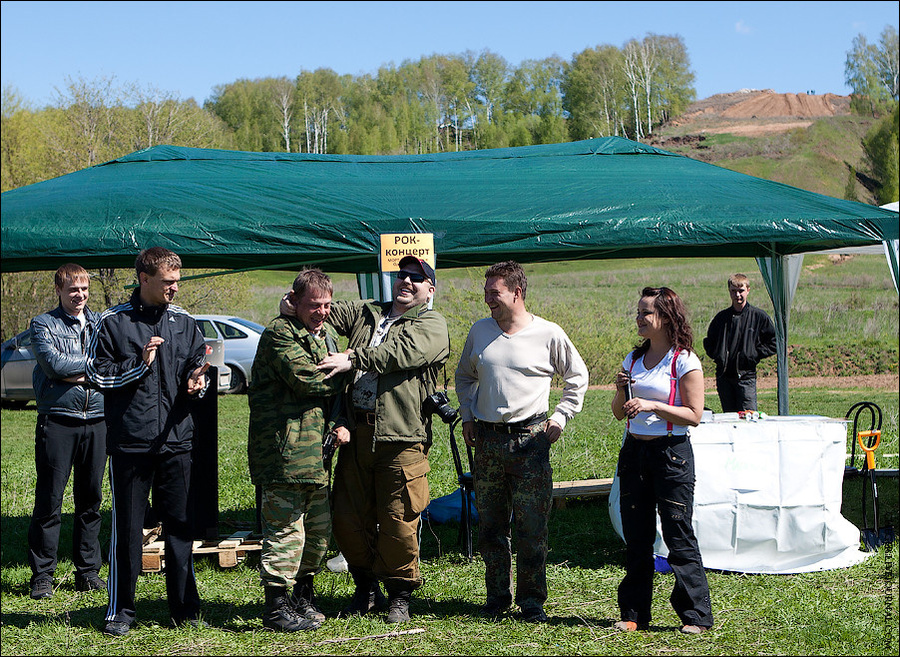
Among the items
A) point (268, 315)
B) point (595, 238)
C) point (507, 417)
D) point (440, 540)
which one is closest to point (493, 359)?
point (507, 417)

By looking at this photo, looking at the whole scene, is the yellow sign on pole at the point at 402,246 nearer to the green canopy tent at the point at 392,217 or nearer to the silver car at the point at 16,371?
the green canopy tent at the point at 392,217

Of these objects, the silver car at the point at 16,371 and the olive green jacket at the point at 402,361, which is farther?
the silver car at the point at 16,371

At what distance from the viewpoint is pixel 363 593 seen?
4.19 metres

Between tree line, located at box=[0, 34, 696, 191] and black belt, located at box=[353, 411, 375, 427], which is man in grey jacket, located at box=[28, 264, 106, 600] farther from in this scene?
tree line, located at box=[0, 34, 696, 191]

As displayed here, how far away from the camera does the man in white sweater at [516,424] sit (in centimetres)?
396

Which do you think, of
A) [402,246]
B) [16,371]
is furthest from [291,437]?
[16,371]

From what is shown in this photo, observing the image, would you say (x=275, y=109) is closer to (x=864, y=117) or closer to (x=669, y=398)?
(x=669, y=398)

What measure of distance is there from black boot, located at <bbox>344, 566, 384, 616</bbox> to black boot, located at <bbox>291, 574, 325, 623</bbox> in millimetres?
196

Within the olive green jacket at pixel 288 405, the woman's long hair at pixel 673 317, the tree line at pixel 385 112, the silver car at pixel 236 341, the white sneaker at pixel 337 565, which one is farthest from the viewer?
the silver car at pixel 236 341

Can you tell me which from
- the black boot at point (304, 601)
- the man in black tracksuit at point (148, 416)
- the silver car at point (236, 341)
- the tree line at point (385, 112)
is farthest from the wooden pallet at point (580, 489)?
the silver car at point (236, 341)

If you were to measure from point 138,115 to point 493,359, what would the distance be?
19.8 m

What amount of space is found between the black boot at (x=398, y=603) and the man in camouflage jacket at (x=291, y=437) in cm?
42

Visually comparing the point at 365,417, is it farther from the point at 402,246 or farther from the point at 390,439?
the point at 402,246

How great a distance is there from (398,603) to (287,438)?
1.01 m
